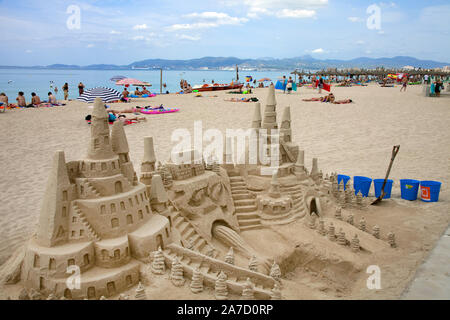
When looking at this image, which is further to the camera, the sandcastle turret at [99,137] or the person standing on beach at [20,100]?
the person standing on beach at [20,100]

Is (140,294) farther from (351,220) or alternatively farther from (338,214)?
(351,220)

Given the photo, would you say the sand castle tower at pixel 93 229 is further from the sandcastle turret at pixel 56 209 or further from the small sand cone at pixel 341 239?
the small sand cone at pixel 341 239

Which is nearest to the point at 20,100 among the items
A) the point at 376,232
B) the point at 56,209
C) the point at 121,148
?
the point at 121,148

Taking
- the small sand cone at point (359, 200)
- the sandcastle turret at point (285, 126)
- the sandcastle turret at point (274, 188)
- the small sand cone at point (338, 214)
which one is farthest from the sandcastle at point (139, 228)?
the small sand cone at point (359, 200)

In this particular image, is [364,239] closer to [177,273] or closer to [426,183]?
[426,183]

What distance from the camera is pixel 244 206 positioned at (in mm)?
10969

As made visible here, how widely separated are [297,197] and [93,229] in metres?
6.55

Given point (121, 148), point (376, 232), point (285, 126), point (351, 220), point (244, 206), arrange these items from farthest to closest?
point (285, 126)
point (351, 220)
point (376, 232)
point (244, 206)
point (121, 148)

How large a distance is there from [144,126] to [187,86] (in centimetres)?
2314

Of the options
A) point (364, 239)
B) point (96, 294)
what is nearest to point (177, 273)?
point (96, 294)

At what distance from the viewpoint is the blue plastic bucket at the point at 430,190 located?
530 inches

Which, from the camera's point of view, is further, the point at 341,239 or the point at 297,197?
the point at 297,197

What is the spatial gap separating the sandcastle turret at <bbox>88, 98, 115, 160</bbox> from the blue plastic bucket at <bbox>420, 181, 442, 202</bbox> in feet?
38.0

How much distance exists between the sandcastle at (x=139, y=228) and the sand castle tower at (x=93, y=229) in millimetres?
17
